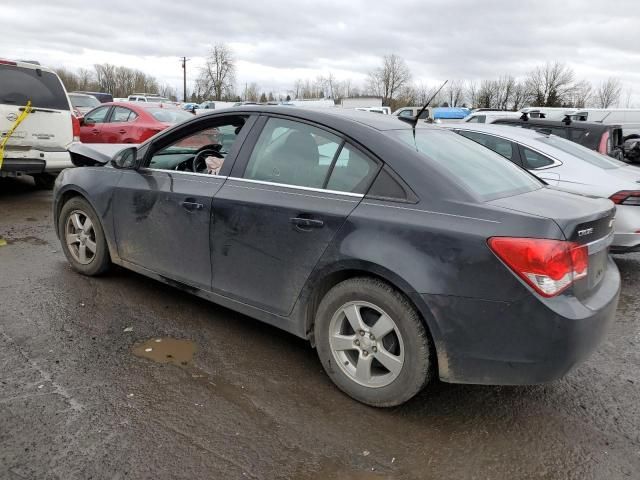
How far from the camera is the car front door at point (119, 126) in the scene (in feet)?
34.8

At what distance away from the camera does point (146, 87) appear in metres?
97.8

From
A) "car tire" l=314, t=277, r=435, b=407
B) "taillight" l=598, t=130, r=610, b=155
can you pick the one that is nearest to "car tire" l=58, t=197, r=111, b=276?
"car tire" l=314, t=277, r=435, b=407

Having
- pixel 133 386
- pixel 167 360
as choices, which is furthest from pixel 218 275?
pixel 133 386

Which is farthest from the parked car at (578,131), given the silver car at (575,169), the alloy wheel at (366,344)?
the alloy wheel at (366,344)

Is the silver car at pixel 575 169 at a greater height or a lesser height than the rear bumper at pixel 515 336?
greater

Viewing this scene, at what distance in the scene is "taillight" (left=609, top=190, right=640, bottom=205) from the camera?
204 inches

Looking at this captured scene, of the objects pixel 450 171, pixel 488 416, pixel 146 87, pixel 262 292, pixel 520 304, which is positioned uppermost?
pixel 146 87

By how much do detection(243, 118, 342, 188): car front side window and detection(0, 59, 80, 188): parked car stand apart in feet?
18.3

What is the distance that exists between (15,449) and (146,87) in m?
105

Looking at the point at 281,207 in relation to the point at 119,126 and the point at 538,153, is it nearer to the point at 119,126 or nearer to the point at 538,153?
the point at 538,153

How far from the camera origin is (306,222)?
9.76 feet

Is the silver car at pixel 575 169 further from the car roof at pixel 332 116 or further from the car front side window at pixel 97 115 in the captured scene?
the car front side window at pixel 97 115

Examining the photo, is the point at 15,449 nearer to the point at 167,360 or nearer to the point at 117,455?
the point at 117,455

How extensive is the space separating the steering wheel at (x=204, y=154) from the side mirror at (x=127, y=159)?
466 mm
